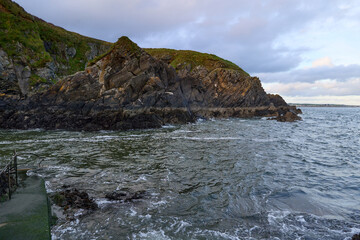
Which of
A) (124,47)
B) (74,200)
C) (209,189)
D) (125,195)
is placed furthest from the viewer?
(124,47)

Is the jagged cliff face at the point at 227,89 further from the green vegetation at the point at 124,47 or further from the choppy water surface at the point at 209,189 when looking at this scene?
the choppy water surface at the point at 209,189

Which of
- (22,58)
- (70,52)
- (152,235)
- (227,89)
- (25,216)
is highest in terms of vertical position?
(70,52)

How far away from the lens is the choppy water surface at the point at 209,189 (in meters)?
7.48

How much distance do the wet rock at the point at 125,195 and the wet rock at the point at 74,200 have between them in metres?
0.83

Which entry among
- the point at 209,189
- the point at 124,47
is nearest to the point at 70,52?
the point at 124,47

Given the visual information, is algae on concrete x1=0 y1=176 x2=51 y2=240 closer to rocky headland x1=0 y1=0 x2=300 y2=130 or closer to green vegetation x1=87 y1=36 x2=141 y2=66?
rocky headland x1=0 y1=0 x2=300 y2=130

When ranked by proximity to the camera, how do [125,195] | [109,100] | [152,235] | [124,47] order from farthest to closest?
[124,47]
[109,100]
[125,195]
[152,235]

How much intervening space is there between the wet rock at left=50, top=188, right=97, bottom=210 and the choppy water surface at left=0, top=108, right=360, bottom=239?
0.45 metres

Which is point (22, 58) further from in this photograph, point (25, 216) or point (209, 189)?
point (209, 189)

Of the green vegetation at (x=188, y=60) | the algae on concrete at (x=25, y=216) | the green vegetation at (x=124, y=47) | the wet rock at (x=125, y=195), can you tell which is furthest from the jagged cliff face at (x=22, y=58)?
the green vegetation at (x=188, y=60)

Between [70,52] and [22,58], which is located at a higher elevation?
[70,52]

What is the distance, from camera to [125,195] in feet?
32.8

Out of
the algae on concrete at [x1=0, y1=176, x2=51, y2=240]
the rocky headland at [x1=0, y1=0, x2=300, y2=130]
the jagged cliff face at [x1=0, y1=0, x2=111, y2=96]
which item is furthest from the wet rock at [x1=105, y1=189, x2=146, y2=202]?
the jagged cliff face at [x1=0, y1=0, x2=111, y2=96]

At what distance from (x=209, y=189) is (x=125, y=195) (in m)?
4.08
